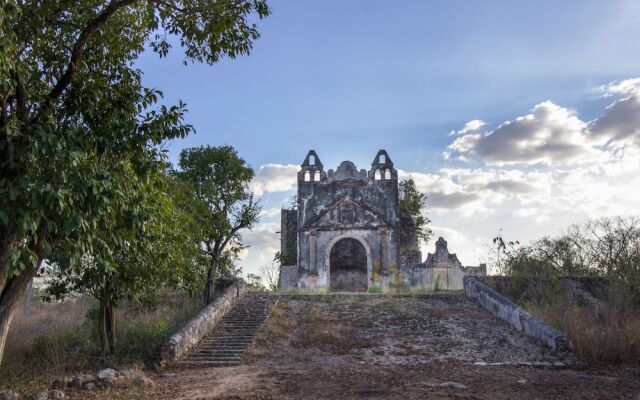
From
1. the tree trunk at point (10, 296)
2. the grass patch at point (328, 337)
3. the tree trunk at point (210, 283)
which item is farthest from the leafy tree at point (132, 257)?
the tree trunk at point (210, 283)

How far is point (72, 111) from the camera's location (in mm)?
8523

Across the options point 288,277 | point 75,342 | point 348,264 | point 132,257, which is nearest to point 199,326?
point 75,342

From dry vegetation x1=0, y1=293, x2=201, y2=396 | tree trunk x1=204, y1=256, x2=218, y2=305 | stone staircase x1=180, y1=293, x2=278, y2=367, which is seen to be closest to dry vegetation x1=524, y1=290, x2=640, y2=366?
stone staircase x1=180, y1=293, x2=278, y2=367

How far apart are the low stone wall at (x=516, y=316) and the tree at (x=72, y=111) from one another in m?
8.30

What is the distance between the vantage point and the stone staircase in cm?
1156

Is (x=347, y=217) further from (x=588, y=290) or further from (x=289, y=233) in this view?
(x=588, y=290)

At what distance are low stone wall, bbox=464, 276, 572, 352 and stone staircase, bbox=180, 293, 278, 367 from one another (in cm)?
616

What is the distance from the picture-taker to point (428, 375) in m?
9.61

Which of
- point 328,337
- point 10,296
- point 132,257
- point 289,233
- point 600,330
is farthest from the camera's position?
point 289,233

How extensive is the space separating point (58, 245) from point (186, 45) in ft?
13.6

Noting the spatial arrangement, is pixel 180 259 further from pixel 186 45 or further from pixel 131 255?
pixel 186 45

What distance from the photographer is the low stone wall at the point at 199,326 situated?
11.2 meters

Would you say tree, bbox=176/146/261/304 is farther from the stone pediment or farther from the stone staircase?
the stone pediment

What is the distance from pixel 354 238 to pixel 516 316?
1510 cm
